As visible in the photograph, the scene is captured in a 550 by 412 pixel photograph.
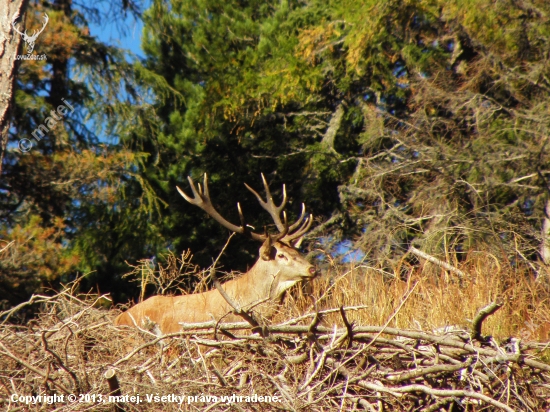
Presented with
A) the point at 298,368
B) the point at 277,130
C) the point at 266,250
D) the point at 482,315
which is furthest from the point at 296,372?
the point at 277,130

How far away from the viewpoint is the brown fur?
8.01 m

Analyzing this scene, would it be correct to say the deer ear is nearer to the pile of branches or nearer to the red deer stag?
the red deer stag

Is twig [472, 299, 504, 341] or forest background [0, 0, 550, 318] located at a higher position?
forest background [0, 0, 550, 318]

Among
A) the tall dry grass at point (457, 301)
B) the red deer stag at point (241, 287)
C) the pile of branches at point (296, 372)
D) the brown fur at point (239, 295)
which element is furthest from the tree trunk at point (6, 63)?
the tall dry grass at point (457, 301)

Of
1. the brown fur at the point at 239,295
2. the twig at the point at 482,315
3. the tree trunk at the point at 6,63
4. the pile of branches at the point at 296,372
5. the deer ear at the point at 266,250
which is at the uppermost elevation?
the tree trunk at the point at 6,63

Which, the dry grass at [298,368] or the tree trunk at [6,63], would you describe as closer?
the dry grass at [298,368]

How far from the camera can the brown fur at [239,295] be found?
801cm

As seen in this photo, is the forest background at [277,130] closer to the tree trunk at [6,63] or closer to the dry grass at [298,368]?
the tree trunk at [6,63]

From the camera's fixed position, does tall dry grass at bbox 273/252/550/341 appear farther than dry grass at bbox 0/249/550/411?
Yes

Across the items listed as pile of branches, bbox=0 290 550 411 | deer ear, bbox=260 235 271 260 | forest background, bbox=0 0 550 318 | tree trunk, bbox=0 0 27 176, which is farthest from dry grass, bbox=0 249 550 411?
forest background, bbox=0 0 550 318

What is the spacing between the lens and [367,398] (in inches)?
220

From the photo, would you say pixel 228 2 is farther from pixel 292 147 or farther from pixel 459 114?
pixel 459 114

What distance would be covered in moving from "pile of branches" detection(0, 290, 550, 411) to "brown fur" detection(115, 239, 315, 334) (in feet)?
6.82

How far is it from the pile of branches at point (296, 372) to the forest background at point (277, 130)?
4924 mm
